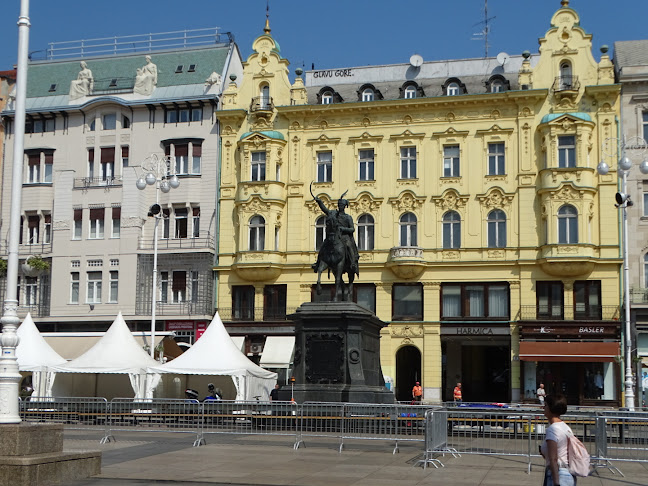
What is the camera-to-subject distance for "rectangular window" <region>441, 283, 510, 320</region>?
44.9 m

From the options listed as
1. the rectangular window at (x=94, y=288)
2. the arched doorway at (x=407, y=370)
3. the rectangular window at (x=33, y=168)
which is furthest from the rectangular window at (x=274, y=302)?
the rectangular window at (x=33, y=168)

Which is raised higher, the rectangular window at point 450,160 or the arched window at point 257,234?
the rectangular window at point 450,160

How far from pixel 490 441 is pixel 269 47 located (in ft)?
118

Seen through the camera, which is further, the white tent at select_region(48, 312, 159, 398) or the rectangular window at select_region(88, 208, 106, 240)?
the rectangular window at select_region(88, 208, 106, 240)

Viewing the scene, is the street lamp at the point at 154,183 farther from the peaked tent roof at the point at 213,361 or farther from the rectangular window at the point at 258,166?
the peaked tent roof at the point at 213,361

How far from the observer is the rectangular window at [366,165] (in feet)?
157

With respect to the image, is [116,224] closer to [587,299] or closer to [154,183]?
[154,183]

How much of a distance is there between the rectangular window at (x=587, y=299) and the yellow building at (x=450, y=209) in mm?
67

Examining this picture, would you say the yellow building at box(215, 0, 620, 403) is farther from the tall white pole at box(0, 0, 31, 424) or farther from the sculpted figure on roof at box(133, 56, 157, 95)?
the tall white pole at box(0, 0, 31, 424)

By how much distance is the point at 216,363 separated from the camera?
102ft

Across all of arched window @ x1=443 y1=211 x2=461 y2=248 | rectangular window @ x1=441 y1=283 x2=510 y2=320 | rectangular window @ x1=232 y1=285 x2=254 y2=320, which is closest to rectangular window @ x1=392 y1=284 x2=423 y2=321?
rectangular window @ x1=441 y1=283 x2=510 y2=320

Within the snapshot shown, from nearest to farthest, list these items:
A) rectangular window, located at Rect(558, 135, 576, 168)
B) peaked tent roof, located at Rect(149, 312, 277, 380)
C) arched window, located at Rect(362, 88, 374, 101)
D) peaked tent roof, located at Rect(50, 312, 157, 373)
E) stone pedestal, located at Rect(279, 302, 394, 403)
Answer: stone pedestal, located at Rect(279, 302, 394, 403) < peaked tent roof, located at Rect(149, 312, 277, 380) < peaked tent roof, located at Rect(50, 312, 157, 373) < rectangular window, located at Rect(558, 135, 576, 168) < arched window, located at Rect(362, 88, 374, 101)

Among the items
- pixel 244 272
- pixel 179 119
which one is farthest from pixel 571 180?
pixel 179 119

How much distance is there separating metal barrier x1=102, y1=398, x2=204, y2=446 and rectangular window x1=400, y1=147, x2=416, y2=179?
25.7 meters
